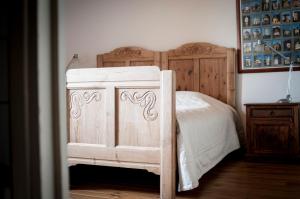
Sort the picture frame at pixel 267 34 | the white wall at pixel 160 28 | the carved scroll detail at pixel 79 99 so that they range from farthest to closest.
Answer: the white wall at pixel 160 28
the picture frame at pixel 267 34
the carved scroll detail at pixel 79 99

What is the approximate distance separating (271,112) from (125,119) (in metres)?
1.67

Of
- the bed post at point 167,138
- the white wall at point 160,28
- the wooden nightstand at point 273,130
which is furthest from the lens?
the white wall at point 160,28

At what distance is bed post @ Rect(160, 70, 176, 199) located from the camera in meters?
1.80

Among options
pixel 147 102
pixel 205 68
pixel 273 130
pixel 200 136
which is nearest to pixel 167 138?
pixel 147 102

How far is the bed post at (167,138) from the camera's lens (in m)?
1.80

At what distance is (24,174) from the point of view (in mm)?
549

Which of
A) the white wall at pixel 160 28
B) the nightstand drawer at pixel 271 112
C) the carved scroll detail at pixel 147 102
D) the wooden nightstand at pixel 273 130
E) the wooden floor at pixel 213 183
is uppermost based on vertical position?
the white wall at pixel 160 28

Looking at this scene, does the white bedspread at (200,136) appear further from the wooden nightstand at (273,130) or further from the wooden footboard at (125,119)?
the wooden nightstand at (273,130)

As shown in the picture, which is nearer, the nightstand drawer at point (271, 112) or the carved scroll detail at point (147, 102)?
the carved scroll detail at point (147, 102)

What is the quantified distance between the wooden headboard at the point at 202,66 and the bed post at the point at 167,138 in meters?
1.85

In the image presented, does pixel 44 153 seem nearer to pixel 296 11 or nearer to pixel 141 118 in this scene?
pixel 141 118

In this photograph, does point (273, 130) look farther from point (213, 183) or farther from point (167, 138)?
point (167, 138)

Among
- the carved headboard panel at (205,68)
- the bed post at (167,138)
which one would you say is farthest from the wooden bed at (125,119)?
the carved headboard panel at (205,68)

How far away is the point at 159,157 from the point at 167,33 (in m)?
2.39
